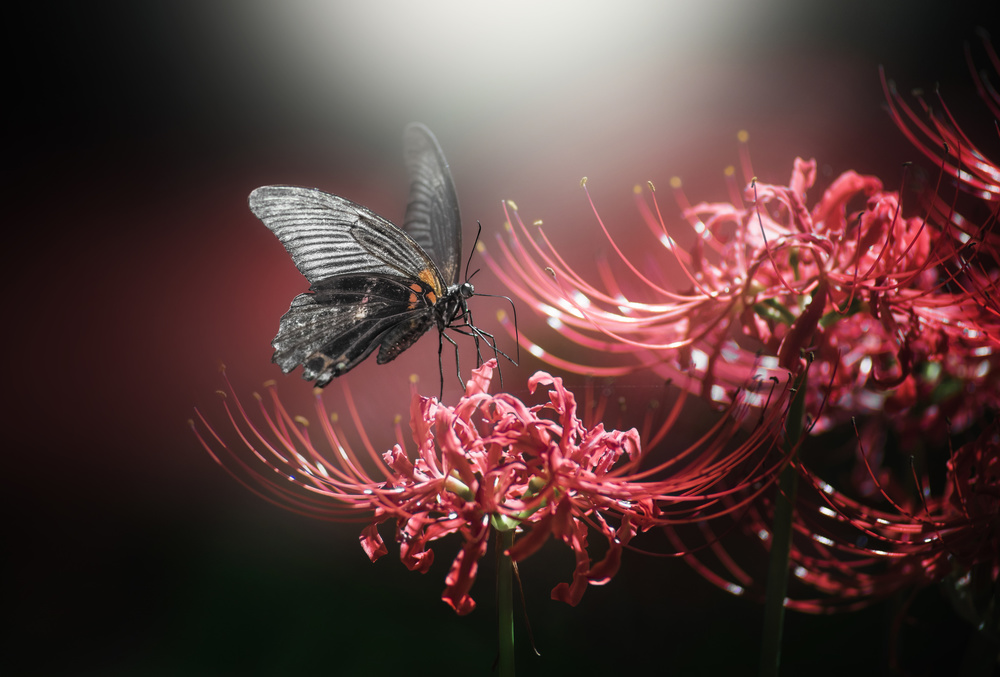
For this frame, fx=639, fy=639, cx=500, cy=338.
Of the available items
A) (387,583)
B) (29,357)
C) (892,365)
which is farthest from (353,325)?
(29,357)

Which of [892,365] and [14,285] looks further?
[14,285]

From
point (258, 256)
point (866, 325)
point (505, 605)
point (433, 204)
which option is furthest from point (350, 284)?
point (258, 256)

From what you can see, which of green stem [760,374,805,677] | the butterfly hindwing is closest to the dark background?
the butterfly hindwing

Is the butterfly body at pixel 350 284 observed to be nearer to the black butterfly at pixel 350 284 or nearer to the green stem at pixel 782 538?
the black butterfly at pixel 350 284

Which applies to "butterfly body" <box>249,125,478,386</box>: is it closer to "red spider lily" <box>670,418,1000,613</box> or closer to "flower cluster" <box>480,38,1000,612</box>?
"flower cluster" <box>480,38,1000,612</box>

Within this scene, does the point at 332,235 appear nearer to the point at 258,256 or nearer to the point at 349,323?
the point at 349,323

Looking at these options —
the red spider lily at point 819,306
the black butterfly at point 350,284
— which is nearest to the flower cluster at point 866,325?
the red spider lily at point 819,306

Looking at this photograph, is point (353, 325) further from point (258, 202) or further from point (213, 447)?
point (213, 447)
